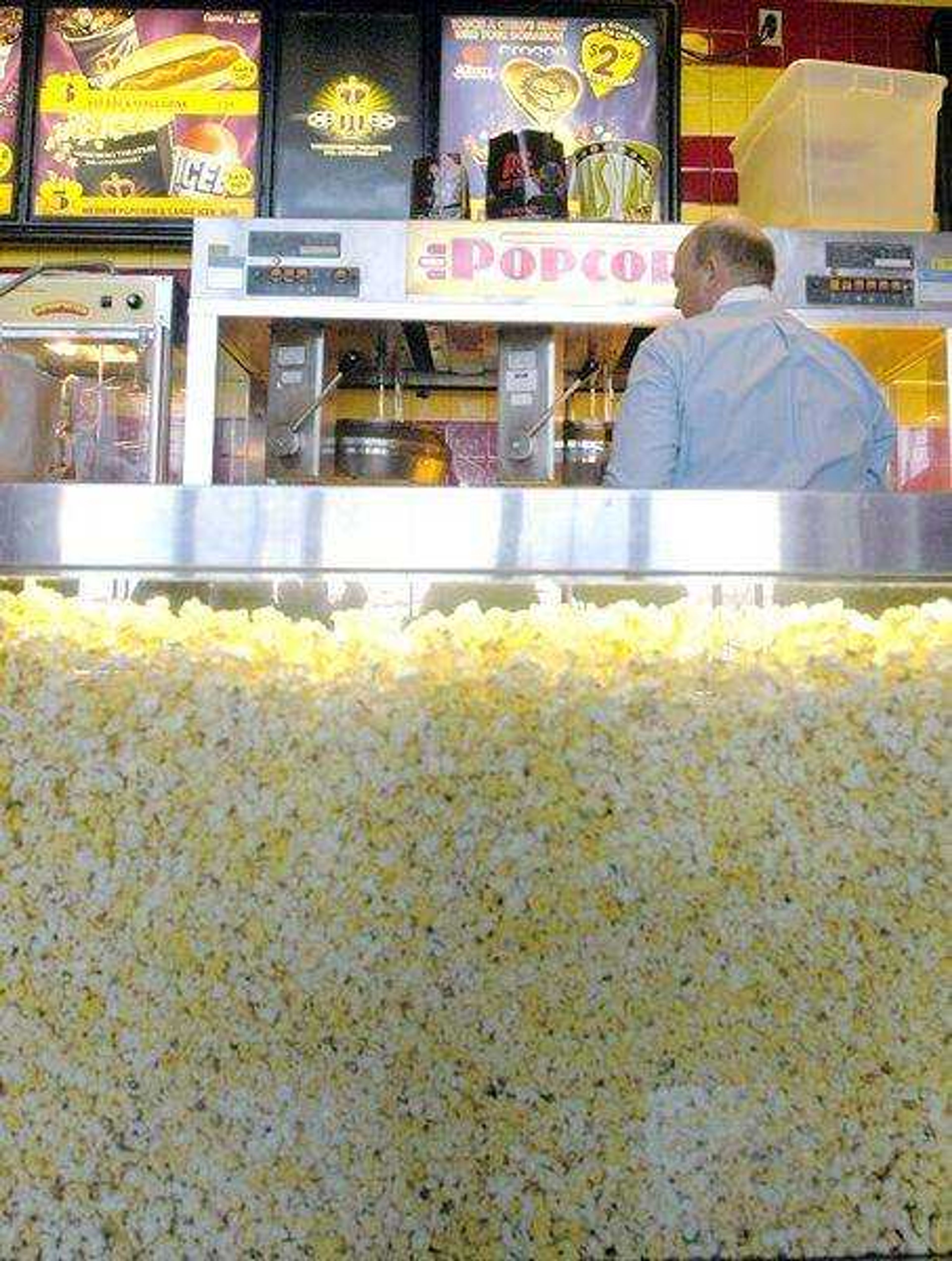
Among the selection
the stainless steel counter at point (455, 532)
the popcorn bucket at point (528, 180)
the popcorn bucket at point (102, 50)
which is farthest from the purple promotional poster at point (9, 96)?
the stainless steel counter at point (455, 532)

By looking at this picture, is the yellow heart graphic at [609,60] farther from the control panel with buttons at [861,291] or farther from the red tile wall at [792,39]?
the control panel with buttons at [861,291]

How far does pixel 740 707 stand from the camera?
3.13 ft

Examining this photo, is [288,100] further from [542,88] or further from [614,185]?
[614,185]

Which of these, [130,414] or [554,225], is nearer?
[554,225]

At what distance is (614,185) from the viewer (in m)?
2.98

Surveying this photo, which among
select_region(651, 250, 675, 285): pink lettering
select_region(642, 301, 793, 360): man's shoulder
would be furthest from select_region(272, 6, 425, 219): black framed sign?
select_region(642, 301, 793, 360): man's shoulder

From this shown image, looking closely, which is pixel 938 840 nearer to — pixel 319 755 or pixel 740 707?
pixel 740 707

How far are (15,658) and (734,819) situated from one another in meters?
0.56

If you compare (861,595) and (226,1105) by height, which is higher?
(861,595)

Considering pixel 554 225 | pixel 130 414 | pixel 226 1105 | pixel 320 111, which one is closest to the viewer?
pixel 226 1105

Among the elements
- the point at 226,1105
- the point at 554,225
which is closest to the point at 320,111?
the point at 554,225

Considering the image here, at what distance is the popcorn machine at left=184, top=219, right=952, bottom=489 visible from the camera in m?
2.76

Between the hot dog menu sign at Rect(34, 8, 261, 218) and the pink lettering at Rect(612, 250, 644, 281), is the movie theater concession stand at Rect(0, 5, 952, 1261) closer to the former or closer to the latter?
the pink lettering at Rect(612, 250, 644, 281)

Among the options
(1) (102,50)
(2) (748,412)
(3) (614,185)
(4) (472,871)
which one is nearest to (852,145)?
(3) (614,185)
